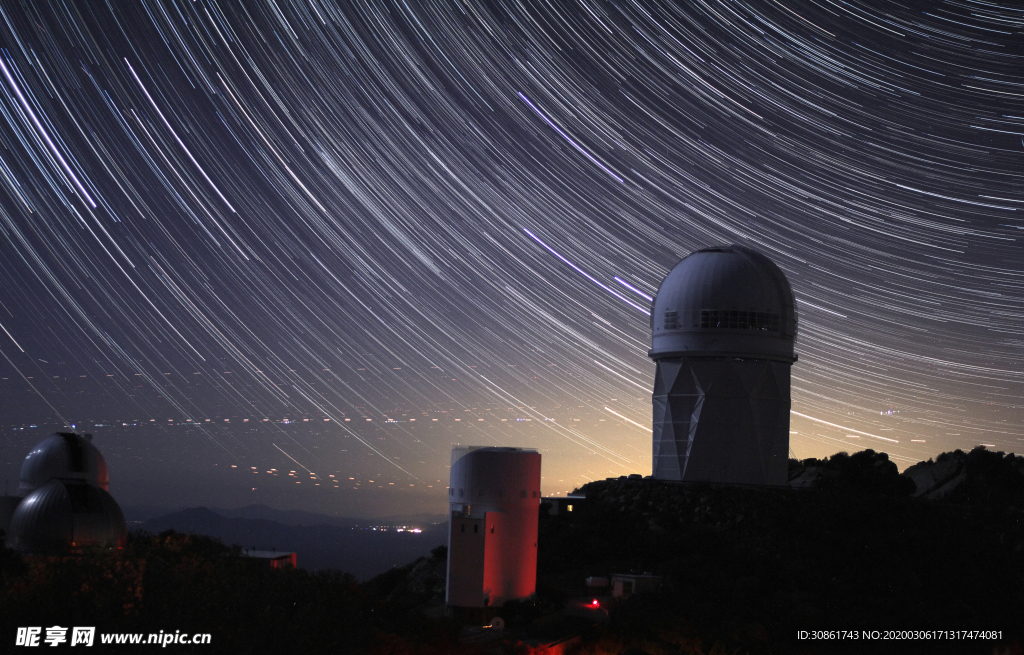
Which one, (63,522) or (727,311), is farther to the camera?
(727,311)

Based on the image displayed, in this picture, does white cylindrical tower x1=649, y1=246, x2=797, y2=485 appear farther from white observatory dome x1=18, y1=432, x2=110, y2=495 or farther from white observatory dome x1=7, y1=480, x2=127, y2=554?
white observatory dome x1=18, y1=432, x2=110, y2=495

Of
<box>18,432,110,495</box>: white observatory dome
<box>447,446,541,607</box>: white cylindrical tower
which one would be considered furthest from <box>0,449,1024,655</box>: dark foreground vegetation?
<box>18,432,110,495</box>: white observatory dome

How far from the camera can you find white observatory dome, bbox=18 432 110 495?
3388 cm

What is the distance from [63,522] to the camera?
86.8 ft

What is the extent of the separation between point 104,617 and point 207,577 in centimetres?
348

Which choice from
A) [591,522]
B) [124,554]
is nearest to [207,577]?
[124,554]

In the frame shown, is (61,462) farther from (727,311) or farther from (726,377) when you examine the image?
(727,311)

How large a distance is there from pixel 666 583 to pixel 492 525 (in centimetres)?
533

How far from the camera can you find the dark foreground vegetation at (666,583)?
1827 cm

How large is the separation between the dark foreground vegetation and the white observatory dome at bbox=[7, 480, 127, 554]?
1206mm

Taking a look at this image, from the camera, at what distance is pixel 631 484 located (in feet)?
124

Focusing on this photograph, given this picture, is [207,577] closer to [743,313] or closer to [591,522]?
[591,522]

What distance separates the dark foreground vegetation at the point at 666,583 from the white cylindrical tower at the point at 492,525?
91 centimetres

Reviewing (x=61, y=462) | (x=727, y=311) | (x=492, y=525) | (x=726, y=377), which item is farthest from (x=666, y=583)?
(x=61, y=462)
